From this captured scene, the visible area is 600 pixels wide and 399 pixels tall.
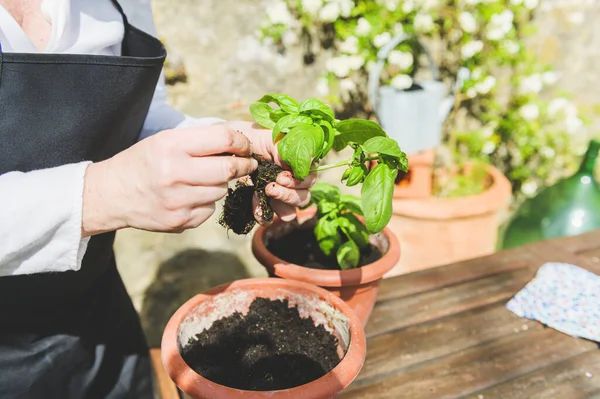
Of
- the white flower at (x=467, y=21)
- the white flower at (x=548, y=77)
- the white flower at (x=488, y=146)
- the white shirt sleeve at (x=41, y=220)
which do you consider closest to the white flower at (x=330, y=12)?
the white flower at (x=467, y=21)

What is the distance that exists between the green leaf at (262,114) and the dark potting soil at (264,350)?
40 cm

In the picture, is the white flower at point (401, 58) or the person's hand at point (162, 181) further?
the white flower at point (401, 58)

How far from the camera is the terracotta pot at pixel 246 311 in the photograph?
81 cm

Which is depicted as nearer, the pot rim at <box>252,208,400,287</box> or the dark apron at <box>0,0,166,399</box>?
the dark apron at <box>0,0,166,399</box>

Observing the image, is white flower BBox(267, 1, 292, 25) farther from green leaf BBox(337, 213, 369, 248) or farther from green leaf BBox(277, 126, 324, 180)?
green leaf BBox(277, 126, 324, 180)

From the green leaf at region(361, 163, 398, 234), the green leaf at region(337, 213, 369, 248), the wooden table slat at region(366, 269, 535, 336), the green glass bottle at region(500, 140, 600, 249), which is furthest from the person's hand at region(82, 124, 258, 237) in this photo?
the green glass bottle at region(500, 140, 600, 249)

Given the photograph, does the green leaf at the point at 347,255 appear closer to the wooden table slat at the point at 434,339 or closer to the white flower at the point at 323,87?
the wooden table slat at the point at 434,339

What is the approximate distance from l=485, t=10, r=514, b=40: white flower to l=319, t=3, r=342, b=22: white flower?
0.92 metres

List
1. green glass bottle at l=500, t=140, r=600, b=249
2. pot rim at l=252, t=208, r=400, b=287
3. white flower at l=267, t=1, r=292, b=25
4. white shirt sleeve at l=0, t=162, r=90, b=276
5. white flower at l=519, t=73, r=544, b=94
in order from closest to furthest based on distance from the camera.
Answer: white shirt sleeve at l=0, t=162, r=90, b=276, pot rim at l=252, t=208, r=400, b=287, green glass bottle at l=500, t=140, r=600, b=249, white flower at l=267, t=1, r=292, b=25, white flower at l=519, t=73, r=544, b=94

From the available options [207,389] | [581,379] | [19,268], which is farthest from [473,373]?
[19,268]

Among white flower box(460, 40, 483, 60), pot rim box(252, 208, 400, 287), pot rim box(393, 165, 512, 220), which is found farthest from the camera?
white flower box(460, 40, 483, 60)

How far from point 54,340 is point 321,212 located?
75 cm

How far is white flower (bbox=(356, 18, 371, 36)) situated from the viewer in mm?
2689

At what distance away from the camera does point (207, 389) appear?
0.81 metres
